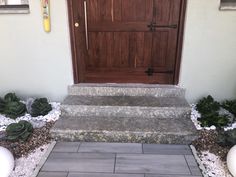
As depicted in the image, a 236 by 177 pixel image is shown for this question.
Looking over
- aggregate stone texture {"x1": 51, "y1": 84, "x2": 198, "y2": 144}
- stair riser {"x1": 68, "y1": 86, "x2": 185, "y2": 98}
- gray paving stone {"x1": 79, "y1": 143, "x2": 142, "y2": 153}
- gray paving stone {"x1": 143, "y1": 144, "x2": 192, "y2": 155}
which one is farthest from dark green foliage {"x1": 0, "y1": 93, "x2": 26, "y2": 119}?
gray paving stone {"x1": 143, "y1": 144, "x2": 192, "y2": 155}

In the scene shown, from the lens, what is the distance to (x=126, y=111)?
2.79 metres

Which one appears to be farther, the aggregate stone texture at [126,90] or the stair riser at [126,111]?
the aggregate stone texture at [126,90]

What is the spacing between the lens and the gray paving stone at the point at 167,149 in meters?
2.35

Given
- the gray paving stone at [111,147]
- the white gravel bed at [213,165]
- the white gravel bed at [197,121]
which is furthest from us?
the white gravel bed at [197,121]

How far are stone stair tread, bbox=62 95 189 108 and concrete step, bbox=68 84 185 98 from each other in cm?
6

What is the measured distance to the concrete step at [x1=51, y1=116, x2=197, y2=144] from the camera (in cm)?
247

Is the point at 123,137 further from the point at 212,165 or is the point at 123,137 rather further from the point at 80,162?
the point at 212,165

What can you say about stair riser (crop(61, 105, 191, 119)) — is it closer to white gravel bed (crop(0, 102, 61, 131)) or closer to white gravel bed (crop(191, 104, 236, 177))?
white gravel bed (crop(0, 102, 61, 131))

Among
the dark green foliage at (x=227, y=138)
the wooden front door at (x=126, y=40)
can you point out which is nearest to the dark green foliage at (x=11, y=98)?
the wooden front door at (x=126, y=40)

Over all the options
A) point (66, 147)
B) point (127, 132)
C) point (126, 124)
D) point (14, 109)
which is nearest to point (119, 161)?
point (127, 132)

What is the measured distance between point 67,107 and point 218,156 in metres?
1.75

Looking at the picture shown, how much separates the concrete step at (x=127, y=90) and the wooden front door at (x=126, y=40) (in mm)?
126

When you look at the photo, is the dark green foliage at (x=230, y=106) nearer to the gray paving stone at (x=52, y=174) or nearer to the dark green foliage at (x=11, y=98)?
the gray paving stone at (x=52, y=174)

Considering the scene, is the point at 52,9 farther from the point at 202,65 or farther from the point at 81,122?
the point at 202,65
